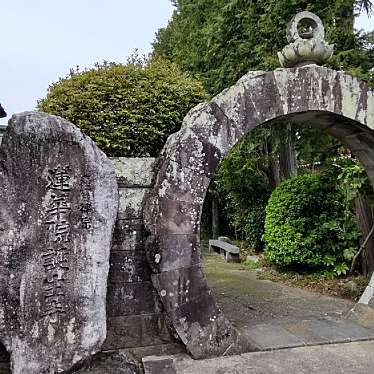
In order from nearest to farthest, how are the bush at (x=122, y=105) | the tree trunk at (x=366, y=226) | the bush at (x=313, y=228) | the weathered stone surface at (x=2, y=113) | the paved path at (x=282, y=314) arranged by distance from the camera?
the paved path at (x=282, y=314)
the bush at (x=122, y=105)
the weathered stone surface at (x=2, y=113)
the tree trunk at (x=366, y=226)
the bush at (x=313, y=228)

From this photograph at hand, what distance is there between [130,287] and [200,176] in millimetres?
1127

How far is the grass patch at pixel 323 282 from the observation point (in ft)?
20.2

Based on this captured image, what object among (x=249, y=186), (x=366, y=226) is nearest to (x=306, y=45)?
(x=366, y=226)

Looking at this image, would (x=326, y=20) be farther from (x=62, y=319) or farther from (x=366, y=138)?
(x=62, y=319)

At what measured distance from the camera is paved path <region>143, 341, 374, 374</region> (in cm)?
319

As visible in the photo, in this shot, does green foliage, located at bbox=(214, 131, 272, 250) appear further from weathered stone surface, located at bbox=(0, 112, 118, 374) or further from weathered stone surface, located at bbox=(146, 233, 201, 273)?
weathered stone surface, located at bbox=(0, 112, 118, 374)

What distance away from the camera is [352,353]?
3.55 metres

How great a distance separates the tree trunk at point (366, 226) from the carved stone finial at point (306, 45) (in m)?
2.99

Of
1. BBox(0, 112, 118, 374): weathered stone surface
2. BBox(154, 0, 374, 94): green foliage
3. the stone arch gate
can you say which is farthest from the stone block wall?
BBox(154, 0, 374, 94): green foliage

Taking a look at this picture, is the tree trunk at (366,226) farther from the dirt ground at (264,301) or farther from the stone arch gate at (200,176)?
the stone arch gate at (200,176)

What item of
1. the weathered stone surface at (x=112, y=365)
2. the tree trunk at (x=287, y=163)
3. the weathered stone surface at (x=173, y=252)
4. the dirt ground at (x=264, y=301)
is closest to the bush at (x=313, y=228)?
the dirt ground at (x=264, y=301)

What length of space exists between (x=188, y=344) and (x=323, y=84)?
269cm

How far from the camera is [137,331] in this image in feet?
11.6

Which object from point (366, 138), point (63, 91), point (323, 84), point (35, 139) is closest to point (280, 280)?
point (366, 138)
